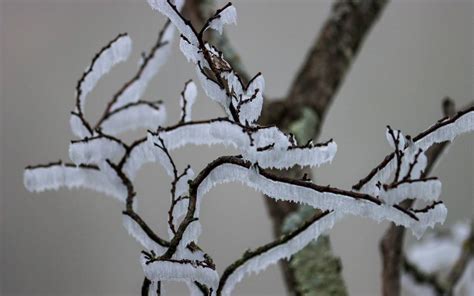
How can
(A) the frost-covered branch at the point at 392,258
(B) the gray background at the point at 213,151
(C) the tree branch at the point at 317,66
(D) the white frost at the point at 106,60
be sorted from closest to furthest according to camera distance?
(D) the white frost at the point at 106,60, (A) the frost-covered branch at the point at 392,258, (C) the tree branch at the point at 317,66, (B) the gray background at the point at 213,151

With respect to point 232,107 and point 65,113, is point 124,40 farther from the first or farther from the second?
point 65,113

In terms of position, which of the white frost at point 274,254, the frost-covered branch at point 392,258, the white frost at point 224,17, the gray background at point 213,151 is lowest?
the white frost at point 274,254

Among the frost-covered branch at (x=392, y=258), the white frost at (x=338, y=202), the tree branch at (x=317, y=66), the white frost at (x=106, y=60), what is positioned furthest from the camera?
the tree branch at (x=317, y=66)

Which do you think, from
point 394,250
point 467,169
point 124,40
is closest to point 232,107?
point 124,40

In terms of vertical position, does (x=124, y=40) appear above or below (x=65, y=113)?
below

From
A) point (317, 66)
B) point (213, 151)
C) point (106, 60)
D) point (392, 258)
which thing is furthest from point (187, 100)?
point (213, 151)

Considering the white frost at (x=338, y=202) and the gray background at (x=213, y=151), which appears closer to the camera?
the white frost at (x=338, y=202)

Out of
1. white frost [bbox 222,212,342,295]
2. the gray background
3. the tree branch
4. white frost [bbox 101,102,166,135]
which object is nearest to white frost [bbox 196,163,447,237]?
white frost [bbox 222,212,342,295]

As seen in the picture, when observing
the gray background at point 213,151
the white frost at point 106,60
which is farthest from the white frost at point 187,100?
the gray background at point 213,151

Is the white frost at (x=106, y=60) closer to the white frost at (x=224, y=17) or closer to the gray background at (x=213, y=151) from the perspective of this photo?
the white frost at (x=224, y=17)

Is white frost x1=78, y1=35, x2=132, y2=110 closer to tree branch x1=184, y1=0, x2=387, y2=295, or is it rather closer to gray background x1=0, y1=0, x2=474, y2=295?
tree branch x1=184, y1=0, x2=387, y2=295

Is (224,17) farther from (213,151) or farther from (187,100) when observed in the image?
(213,151)
